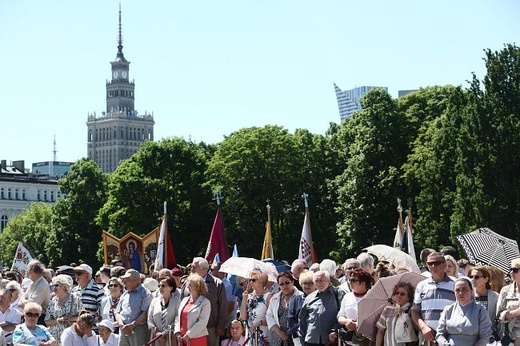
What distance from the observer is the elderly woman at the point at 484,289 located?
584 inches

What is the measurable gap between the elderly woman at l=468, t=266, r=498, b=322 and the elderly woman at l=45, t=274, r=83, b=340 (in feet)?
22.9

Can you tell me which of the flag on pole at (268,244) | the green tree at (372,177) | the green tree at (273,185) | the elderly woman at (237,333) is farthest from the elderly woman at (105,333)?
the green tree at (273,185)

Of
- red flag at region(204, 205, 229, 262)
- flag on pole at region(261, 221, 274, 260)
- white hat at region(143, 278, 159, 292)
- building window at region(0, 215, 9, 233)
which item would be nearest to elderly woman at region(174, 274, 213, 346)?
white hat at region(143, 278, 159, 292)

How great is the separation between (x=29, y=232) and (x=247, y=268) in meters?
103

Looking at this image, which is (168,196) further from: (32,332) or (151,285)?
(32,332)

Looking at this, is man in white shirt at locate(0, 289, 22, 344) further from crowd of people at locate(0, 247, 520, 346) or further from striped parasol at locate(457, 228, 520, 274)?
striped parasol at locate(457, 228, 520, 274)

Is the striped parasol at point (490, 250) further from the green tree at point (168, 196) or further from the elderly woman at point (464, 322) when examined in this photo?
the green tree at point (168, 196)

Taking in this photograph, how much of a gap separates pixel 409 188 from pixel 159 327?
43.0 metres

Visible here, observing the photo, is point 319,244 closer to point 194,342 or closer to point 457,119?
point 457,119

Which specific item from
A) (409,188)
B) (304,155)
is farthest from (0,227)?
(409,188)

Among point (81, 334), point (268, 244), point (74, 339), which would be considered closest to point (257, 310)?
point (81, 334)

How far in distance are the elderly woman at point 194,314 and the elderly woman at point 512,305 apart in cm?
545

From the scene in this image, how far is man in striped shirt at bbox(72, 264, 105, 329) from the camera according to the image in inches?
799

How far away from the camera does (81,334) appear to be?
17.2 m
